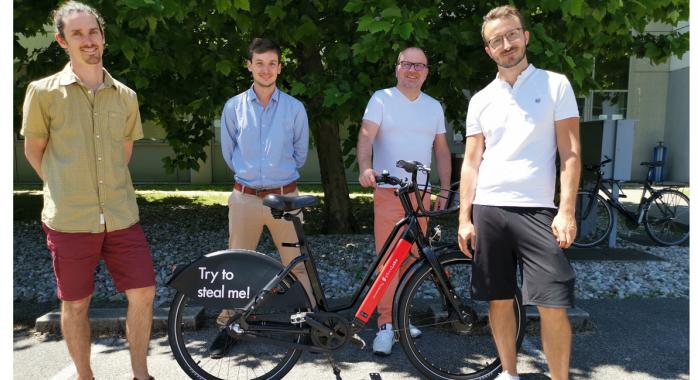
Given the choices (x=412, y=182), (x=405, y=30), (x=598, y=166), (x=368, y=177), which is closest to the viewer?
(x=412, y=182)

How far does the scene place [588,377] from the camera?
3221 mm

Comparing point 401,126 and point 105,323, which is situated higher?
point 401,126

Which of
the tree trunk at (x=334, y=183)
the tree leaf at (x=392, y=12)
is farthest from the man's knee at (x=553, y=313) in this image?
the tree trunk at (x=334, y=183)

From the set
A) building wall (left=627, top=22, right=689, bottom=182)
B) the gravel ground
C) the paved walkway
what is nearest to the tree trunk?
the gravel ground

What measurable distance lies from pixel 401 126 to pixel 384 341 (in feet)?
4.43

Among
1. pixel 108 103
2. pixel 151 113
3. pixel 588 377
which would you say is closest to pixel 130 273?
pixel 108 103

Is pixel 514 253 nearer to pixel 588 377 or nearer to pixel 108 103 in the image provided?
pixel 588 377

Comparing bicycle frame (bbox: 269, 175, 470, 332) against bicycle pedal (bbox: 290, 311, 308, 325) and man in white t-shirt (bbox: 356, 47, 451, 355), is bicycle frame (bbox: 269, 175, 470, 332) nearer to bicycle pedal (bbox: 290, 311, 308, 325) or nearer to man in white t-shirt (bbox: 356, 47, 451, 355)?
bicycle pedal (bbox: 290, 311, 308, 325)

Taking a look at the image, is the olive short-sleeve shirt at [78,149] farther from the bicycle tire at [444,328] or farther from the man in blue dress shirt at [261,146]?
the bicycle tire at [444,328]

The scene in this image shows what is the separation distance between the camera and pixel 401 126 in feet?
11.1

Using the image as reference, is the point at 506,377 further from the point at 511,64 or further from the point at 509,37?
the point at 509,37

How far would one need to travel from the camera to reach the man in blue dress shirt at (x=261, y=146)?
334 centimetres

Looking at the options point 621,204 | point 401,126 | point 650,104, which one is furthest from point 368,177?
point 650,104

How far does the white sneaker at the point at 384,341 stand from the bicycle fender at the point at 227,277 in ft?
3.00
